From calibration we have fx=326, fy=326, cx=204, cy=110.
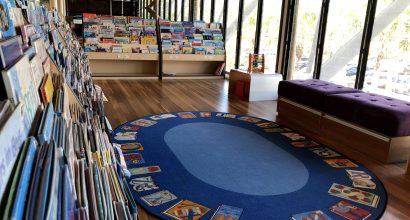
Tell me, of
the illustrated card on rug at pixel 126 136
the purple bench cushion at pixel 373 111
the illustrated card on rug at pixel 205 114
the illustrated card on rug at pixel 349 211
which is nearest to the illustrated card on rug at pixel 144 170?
the illustrated card on rug at pixel 126 136

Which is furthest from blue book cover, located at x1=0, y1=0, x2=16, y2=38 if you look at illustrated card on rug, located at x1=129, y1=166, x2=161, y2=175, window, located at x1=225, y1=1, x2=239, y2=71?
window, located at x1=225, y1=1, x2=239, y2=71

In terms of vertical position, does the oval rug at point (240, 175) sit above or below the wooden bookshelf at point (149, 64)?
below

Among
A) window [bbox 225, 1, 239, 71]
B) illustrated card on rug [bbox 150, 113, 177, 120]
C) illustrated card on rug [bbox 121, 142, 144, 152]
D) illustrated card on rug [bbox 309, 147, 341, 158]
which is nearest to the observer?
illustrated card on rug [bbox 121, 142, 144, 152]

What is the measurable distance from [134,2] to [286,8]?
10.9m

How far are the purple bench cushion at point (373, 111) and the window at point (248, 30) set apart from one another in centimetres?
373

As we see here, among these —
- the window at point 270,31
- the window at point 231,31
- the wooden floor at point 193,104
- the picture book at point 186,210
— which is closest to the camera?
the picture book at point 186,210

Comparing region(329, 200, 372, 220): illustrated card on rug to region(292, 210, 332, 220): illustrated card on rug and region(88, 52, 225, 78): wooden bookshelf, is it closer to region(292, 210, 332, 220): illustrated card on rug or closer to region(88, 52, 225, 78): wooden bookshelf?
region(292, 210, 332, 220): illustrated card on rug

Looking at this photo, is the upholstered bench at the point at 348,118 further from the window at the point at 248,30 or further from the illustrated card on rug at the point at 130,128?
the window at the point at 248,30

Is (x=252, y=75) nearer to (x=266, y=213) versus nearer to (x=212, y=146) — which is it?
(x=212, y=146)

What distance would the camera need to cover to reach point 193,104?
210 inches

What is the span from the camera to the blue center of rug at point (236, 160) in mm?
2723

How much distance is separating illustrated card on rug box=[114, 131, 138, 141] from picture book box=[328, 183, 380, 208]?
210cm

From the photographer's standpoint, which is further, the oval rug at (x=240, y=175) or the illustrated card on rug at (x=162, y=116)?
the illustrated card on rug at (x=162, y=116)

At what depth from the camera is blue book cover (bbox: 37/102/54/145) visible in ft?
2.83
